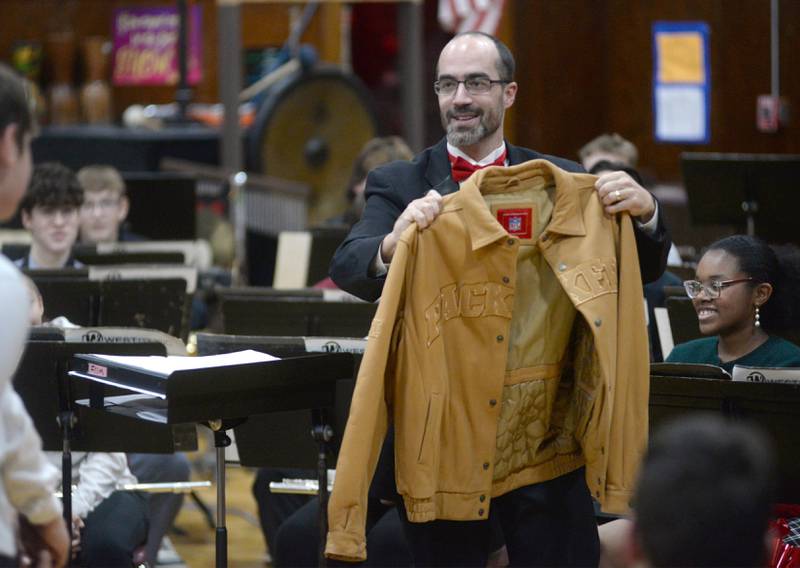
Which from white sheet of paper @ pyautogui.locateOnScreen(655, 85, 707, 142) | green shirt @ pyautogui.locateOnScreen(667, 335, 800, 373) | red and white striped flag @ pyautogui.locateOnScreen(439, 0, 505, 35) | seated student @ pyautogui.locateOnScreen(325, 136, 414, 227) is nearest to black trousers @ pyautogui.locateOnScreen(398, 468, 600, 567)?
green shirt @ pyautogui.locateOnScreen(667, 335, 800, 373)

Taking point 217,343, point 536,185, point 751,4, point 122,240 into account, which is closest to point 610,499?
point 536,185

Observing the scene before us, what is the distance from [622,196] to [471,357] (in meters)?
0.51

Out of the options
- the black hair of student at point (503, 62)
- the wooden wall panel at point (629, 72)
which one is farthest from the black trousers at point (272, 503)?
the wooden wall panel at point (629, 72)

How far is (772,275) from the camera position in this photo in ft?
14.1

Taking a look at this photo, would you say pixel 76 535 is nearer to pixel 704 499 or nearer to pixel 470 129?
pixel 470 129

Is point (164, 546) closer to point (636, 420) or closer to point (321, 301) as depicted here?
point (321, 301)

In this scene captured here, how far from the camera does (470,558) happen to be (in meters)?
3.29

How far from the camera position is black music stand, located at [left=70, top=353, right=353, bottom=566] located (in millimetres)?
3234

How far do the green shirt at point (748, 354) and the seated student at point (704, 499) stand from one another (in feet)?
7.61

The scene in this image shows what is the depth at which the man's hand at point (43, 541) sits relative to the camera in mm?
2461

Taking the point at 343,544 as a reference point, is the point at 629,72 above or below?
above

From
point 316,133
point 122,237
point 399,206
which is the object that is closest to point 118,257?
point 122,237

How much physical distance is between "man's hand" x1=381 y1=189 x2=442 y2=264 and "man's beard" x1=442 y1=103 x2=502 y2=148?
221 millimetres

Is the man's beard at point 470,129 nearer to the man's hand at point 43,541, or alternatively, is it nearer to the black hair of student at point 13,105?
the black hair of student at point 13,105
